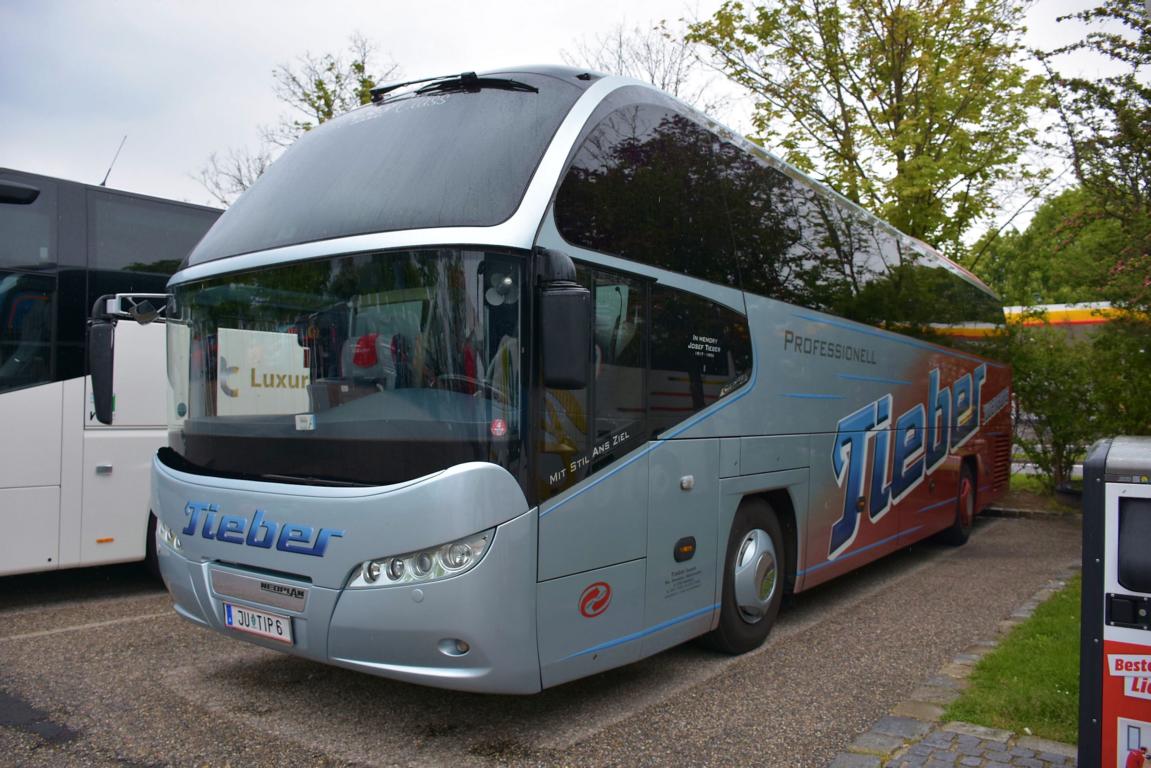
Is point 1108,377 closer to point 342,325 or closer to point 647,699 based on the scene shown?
point 647,699

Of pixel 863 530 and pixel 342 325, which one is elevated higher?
pixel 342 325

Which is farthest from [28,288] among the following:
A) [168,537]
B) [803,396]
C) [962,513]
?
[962,513]

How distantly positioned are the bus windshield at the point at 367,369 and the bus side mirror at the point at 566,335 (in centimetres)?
17

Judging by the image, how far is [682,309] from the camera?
541cm

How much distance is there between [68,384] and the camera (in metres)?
7.32

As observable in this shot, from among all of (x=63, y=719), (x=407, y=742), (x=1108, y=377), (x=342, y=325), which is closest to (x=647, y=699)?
(x=407, y=742)

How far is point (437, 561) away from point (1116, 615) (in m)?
2.70

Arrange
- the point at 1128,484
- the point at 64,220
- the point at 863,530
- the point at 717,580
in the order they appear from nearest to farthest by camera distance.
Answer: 1. the point at 1128,484
2. the point at 717,580
3. the point at 64,220
4. the point at 863,530

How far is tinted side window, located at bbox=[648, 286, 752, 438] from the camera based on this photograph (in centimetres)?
513

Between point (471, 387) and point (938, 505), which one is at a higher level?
point (471, 387)

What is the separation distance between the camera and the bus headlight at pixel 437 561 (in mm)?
3977

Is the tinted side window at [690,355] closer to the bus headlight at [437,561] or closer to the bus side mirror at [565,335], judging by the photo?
the bus side mirror at [565,335]

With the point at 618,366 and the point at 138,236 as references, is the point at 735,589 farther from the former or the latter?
the point at 138,236

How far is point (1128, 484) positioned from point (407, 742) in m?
3.42
